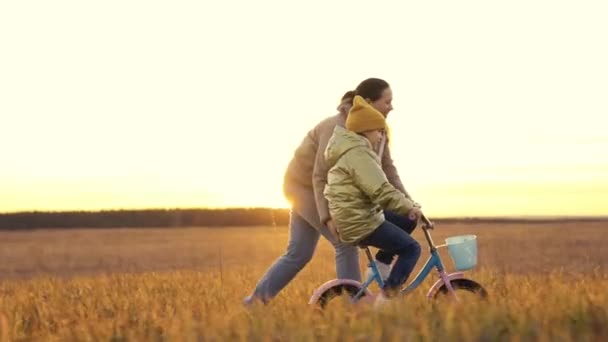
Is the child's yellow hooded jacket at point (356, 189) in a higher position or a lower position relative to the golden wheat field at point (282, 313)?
higher

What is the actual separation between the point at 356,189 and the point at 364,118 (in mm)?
Result: 440

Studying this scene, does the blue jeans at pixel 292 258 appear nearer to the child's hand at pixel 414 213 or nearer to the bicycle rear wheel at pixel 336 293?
the bicycle rear wheel at pixel 336 293

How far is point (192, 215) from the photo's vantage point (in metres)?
49.7

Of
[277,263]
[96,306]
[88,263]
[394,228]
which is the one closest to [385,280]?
[394,228]

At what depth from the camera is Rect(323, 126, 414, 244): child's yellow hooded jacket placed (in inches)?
253

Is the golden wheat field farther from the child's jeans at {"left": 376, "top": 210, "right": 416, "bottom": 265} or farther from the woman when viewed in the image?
the child's jeans at {"left": 376, "top": 210, "right": 416, "bottom": 265}

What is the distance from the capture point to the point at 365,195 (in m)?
6.62

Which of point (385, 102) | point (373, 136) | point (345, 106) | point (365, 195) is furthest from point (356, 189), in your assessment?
point (345, 106)

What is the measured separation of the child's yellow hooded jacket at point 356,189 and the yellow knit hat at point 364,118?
7 cm

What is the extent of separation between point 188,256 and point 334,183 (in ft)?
63.2

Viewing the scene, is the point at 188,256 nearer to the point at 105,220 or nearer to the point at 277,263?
the point at 277,263

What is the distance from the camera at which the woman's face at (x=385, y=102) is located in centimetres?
667

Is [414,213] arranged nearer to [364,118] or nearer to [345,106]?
[364,118]

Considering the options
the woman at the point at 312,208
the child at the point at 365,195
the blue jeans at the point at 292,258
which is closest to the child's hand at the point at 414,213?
the child at the point at 365,195
